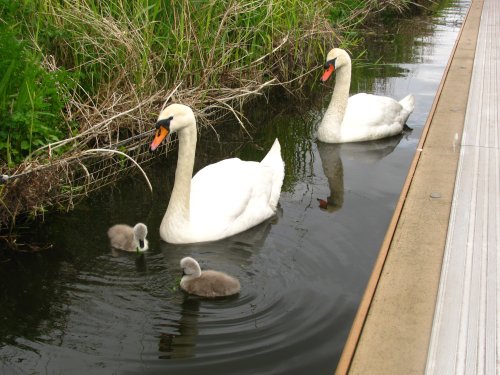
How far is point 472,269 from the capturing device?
4.07 meters

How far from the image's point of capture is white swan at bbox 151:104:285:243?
5441mm

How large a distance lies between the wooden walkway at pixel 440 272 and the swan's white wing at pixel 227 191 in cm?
123

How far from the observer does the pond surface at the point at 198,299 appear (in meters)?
3.97

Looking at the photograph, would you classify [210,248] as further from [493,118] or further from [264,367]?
[493,118]

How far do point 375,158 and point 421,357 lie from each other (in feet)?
14.5

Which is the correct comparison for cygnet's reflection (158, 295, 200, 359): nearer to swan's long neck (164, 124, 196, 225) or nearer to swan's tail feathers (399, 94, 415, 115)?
swan's long neck (164, 124, 196, 225)

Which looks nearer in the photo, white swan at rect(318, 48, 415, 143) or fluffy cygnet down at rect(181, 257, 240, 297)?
fluffy cygnet down at rect(181, 257, 240, 297)

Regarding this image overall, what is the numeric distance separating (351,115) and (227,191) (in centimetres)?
290

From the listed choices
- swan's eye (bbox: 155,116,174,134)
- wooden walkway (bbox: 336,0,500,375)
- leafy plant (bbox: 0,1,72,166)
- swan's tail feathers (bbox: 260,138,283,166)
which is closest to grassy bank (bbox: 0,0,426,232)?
leafy plant (bbox: 0,1,72,166)

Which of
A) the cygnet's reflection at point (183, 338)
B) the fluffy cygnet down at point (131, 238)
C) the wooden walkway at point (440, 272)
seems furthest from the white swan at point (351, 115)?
the cygnet's reflection at point (183, 338)

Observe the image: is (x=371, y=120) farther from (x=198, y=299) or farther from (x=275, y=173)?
(x=198, y=299)

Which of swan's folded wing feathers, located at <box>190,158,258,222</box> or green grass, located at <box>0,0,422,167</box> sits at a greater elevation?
green grass, located at <box>0,0,422,167</box>

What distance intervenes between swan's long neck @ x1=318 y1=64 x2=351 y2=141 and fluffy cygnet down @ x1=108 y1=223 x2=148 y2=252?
327 cm

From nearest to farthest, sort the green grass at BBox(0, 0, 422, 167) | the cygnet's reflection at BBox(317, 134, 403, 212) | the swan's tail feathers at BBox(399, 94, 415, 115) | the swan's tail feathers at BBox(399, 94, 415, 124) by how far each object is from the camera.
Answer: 1. the green grass at BBox(0, 0, 422, 167)
2. the cygnet's reflection at BBox(317, 134, 403, 212)
3. the swan's tail feathers at BBox(399, 94, 415, 124)
4. the swan's tail feathers at BBox(399, 94, 415, 115)
